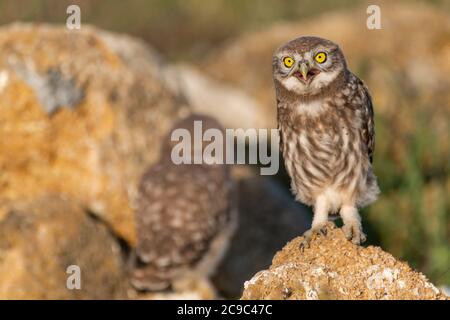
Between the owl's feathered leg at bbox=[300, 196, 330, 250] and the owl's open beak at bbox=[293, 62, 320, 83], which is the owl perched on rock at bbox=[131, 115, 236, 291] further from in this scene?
the owl's open beak at bbox=[293, 62, 320, 83]

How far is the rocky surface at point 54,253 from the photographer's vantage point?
887 centimetres

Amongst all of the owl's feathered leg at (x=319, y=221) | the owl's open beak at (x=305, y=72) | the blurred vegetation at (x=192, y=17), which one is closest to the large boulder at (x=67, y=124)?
the owl's feathered leg at (x=319, y=221)

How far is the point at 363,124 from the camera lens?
6.30 meters

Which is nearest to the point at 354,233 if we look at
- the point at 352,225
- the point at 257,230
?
the point at 352,225

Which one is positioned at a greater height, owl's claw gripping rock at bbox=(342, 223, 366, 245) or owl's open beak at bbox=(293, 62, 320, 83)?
owl's open beak at bbox=(293, 62, 320, 83)

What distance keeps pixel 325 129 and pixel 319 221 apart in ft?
1.83

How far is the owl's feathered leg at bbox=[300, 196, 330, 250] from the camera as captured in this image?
574 centimetres

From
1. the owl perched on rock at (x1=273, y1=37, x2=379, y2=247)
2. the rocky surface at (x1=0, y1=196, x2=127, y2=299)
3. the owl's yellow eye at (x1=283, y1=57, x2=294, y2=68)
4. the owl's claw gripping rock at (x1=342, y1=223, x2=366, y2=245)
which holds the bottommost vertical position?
the rocky surface at (x1=0, y1=196, x2=127, y2=299)

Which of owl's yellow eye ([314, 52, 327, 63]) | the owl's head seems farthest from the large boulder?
owl's yellow eye ([314, 52, 327, 63])

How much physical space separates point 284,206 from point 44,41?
2.99 m

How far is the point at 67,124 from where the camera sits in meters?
9.98

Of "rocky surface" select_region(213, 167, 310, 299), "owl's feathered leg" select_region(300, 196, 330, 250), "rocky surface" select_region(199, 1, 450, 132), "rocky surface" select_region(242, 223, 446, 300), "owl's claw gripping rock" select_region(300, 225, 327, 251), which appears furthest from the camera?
"rocky surface" select_region(199, 1, 450, 132)
